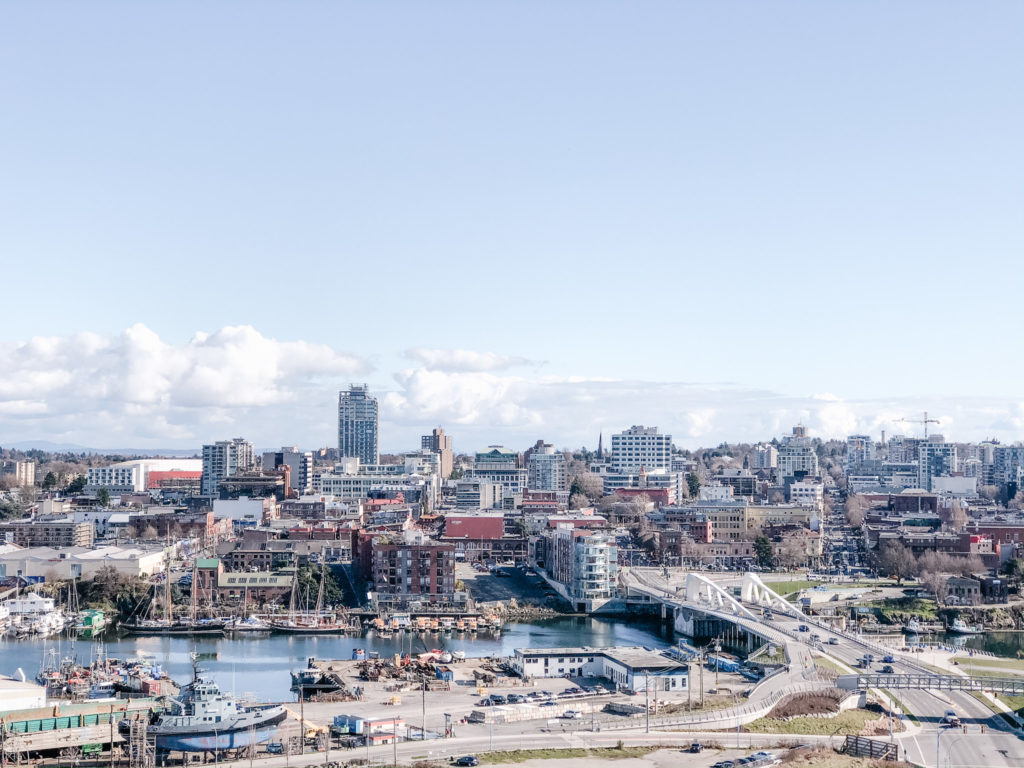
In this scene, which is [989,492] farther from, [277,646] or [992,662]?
[277,646]

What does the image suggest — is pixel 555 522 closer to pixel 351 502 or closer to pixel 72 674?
pixel 351 502

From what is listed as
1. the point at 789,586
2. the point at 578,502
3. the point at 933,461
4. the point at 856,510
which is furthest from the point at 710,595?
the point at 933,461

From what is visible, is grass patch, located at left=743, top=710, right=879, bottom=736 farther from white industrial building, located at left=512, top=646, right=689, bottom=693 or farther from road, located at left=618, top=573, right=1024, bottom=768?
Result: white industrial building, located at left=512, top=646, right=689, bottom=693

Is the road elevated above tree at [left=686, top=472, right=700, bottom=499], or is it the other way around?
tree at [left=686, top=472, right=700, bottom=499]

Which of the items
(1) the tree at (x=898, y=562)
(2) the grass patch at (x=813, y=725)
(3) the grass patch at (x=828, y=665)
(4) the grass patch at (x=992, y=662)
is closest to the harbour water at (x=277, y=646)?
(3) the grass patch at (x=828, y=665)

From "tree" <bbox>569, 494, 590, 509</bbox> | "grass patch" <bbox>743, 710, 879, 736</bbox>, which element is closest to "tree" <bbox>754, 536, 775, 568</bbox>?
"tree" <bbox>569, 494, 590, 509</bbox>
